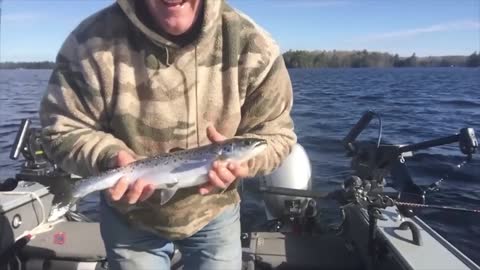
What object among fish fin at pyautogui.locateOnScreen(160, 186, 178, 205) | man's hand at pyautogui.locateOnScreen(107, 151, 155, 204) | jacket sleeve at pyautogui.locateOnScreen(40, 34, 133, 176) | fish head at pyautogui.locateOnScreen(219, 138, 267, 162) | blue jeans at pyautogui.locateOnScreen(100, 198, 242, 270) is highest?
jacket sleeve at pyautogui.locateOnScreen(40, 34, 133, 176)

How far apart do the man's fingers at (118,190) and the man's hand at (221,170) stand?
449mm

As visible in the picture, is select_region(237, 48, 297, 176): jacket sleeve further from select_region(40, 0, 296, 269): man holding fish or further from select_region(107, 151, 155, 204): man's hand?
select_region(107, 151, 155, 204): man's hand

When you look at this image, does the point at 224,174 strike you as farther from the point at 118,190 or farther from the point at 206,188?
the point at 118,190

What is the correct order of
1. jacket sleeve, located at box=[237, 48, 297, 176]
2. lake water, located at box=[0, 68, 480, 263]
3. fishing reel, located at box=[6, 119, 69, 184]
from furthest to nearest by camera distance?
lake water, located at box=[0, 68, 480, 263], fishing reel, located at box=[6, 119, 69, 184], jacket sleeve, located at box=[237, 48, 297, 176]

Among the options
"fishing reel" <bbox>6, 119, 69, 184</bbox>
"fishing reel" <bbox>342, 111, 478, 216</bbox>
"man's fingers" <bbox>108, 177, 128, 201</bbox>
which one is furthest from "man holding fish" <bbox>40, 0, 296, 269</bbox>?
"fishing reel" <bbox>6, 119, 69, 184</bbox>

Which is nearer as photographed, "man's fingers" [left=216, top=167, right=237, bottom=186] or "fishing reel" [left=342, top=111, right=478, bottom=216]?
"man's fingers" [left=216, top=167, right=237, bottom=186]

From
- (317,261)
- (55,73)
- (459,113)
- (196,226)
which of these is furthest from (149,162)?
(459,113)

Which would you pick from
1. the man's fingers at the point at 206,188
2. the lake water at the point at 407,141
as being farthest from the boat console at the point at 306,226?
the man's fingers at the point at 206,188

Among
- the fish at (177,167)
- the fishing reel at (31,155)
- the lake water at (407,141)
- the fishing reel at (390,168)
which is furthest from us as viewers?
the lake water at (407,141)

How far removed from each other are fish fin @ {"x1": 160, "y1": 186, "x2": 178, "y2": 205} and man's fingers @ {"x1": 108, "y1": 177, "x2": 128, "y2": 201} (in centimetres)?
23

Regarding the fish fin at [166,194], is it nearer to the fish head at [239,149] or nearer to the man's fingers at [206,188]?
the man's fingers at [206,188]

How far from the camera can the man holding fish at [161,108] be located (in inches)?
106

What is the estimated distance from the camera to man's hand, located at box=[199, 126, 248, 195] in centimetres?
269

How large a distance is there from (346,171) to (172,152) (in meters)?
9.02
